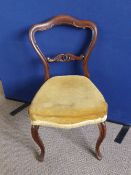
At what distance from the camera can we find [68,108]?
4.40ft

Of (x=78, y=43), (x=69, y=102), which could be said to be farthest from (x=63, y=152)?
(x=78, y=43)

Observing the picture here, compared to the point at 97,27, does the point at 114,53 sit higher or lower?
lower

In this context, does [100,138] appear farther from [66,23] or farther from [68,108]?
[66,23]

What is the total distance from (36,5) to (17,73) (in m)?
0.67

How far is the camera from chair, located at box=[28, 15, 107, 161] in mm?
1336

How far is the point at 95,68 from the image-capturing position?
1740 mm

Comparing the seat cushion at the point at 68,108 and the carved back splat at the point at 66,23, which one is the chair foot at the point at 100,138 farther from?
the carved back splat at the point at 66,23

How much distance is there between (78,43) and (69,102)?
0.49 m

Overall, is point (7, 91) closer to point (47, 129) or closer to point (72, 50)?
point (47, 129)

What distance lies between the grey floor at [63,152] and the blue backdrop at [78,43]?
272 mm

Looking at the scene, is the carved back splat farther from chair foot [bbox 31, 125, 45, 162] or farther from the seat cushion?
chair foot [bbox 31, 125, 45, 162]

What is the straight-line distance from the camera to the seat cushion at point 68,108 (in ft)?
4.37

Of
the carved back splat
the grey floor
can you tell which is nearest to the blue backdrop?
the carved back splat

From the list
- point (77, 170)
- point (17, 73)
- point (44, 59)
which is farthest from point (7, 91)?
point (77, 170)
